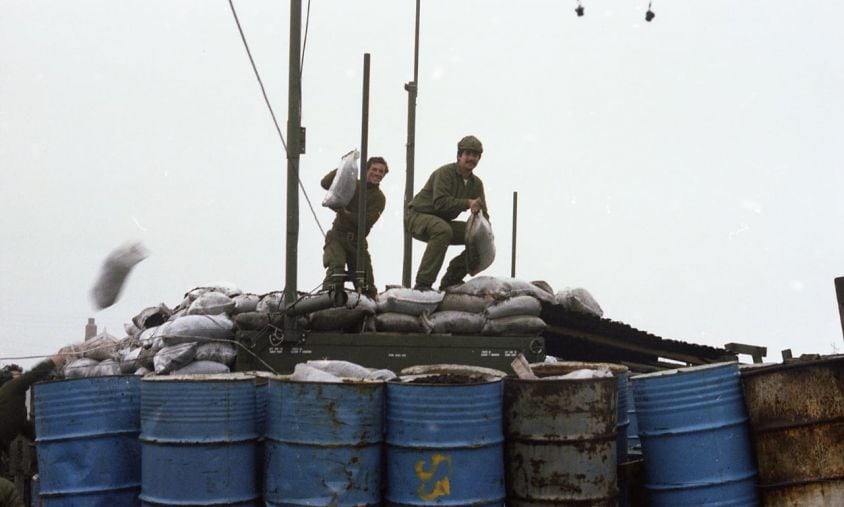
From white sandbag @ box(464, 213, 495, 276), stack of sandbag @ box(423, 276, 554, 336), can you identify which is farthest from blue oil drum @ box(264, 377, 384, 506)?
white sandbag @ box(464, 213, 495, 276)

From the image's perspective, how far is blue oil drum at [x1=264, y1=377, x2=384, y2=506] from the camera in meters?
4.57

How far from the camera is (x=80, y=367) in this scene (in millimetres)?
9344

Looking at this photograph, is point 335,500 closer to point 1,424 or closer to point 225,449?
point 225,449

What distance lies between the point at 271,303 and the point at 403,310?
137 cm

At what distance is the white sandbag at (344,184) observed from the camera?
8.20 m

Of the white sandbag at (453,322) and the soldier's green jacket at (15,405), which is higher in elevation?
the white sandbag at (453,322)

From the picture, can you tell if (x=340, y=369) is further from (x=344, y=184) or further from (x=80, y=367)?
(x=80, y=367)

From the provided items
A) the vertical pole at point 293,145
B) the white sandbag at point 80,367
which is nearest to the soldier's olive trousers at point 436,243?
the vertical pole at point 293,145

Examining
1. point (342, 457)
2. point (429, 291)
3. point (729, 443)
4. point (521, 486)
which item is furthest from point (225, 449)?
A: point (429, 291)

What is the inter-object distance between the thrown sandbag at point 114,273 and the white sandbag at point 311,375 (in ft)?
19.1

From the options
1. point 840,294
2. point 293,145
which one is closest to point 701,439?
point 840,294

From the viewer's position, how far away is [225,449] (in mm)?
4746

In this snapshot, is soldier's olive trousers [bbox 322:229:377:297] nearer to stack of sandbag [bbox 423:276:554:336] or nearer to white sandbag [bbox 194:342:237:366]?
stack of sandbag [bbox 423:276:554:336]

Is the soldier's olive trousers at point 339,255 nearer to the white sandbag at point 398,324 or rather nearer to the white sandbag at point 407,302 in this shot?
the white sandbag at point 407,302
